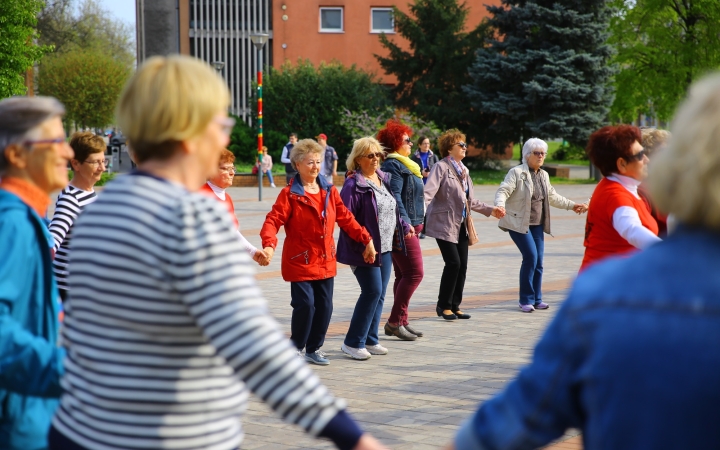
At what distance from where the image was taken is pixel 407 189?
8289mm

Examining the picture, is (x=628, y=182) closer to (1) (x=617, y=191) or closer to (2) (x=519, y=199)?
(1) (x=617, y=191)

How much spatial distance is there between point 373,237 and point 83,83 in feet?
144

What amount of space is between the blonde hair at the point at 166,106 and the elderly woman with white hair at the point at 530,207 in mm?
7566

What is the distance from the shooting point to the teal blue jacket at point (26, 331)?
2.29 metres

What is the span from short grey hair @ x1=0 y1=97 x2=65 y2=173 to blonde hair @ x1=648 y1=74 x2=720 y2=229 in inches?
73.2

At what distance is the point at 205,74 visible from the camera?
84.1 inches

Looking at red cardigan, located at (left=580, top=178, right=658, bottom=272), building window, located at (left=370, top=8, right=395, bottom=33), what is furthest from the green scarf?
building window, located at (left=370, top=8, right=395, bottom=33)

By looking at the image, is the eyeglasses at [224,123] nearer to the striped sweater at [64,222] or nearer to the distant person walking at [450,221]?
the striped sweater at [64,222]

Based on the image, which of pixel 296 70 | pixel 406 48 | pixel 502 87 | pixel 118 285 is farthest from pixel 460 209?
pixel 406 48

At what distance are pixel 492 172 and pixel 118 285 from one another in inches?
1458

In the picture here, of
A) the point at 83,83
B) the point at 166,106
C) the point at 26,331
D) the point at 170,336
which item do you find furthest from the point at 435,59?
the point at 170,336

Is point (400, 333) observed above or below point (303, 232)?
below

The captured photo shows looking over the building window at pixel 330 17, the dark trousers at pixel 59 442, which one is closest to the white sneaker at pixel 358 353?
the dark trousers at pixel 59 442

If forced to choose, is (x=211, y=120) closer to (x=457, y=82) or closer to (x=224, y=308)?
(x=224, y=308)
